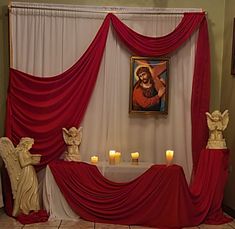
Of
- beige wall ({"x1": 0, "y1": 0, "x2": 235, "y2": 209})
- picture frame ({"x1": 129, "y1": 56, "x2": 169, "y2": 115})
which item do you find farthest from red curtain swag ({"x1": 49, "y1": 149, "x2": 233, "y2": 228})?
picture frame ({"x1": 129, "y1": 56, "x2": 169, "y2": 115})

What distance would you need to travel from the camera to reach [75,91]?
452cm

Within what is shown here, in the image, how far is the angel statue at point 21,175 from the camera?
4129 millimetres

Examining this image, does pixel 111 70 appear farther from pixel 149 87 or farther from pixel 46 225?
pixel 46 225

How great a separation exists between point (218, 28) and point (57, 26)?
80.8 inches

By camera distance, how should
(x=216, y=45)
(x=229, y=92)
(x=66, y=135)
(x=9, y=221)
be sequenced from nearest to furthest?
1. (x=9, y=221)
2. (x=66, y=135)
3. (x=229, y=92)
4. (x=216, y=45)

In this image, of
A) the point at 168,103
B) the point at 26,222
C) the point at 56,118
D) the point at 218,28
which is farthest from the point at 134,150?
the point at 218,28

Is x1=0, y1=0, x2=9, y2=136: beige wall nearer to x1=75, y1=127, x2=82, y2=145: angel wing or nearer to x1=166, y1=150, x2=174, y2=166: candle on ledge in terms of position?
x1=75, y1=127, x2=82, y2=145: angel wing

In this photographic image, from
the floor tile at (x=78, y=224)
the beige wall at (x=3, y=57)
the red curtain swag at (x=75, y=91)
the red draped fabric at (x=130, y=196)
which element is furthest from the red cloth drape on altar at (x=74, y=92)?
the floor tile at (x=78, y=224)

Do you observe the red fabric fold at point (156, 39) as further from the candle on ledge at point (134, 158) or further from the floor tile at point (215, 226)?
the floor tile at point (215, 226)

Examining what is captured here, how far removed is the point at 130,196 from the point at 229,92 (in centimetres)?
180

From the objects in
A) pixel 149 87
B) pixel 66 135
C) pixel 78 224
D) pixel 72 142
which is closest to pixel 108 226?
pixel 78 224

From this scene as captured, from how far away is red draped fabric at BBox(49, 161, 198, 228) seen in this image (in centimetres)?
389

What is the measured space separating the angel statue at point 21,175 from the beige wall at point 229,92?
2309 mm

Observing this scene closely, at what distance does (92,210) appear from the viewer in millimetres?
4070
